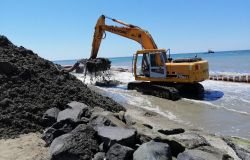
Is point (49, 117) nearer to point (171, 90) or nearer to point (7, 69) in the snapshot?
point (7, 69)

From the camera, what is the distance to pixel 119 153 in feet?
20.8

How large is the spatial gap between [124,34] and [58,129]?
42.6 feet

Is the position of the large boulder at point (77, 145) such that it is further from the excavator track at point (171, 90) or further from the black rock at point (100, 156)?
the excavator track at point (171, 90)

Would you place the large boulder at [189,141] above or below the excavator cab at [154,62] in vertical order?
below

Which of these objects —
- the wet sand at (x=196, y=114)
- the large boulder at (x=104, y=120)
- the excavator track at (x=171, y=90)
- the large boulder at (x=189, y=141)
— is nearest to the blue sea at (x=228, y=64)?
the excavator track at (x=171, y=90)

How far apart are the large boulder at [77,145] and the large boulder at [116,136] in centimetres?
18

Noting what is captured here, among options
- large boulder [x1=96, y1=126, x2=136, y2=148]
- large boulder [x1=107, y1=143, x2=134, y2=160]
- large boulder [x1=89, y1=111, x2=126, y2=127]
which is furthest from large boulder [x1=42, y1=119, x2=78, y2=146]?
large boulder [x1=107, y1=143, x2=134, y2=160]

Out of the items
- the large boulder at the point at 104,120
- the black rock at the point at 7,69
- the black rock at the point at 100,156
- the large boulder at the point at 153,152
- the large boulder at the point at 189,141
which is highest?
the black rock at the point at 7,69

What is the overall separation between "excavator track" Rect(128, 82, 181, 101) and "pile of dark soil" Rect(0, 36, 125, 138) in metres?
4.97

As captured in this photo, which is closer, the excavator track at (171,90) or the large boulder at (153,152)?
the large boulder at (153,152)

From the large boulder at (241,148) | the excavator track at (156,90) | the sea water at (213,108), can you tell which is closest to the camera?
the large boulder at (241,148)

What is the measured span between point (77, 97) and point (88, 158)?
3951mm

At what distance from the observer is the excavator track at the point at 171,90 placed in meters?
16.1

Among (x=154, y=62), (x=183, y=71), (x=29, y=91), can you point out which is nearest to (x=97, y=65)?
(x=154, y=62)
